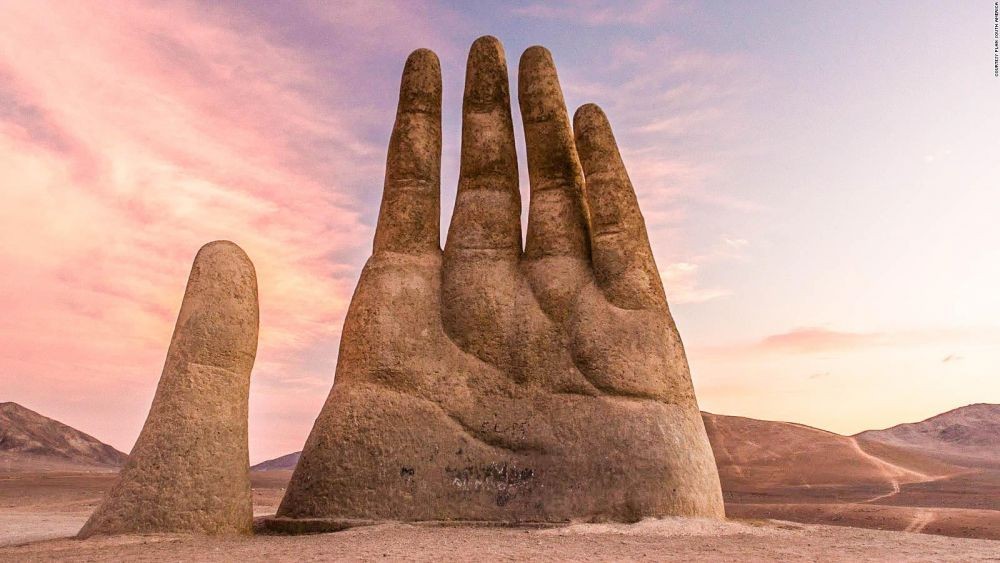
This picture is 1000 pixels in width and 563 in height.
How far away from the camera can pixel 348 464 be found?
12.8m

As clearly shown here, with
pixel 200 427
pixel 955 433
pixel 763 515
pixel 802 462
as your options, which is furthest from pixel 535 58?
pixel 955 433

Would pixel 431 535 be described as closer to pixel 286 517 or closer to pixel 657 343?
pixel 286 517

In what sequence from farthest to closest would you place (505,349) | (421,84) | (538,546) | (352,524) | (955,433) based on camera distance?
(955,433) → (421,84) → (505,349) → (352,524) → (538,546)

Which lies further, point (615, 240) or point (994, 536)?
point (994, 536)

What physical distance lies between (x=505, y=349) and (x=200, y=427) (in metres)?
4.75

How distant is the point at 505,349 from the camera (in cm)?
1354

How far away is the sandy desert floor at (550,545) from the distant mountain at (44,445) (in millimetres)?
73454

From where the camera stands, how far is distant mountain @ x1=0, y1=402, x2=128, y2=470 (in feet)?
259

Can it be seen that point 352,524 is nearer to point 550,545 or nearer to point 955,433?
point 550,545

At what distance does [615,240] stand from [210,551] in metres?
7.83

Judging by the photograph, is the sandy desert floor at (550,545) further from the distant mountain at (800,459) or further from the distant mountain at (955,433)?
the distant mountain at (955,433)

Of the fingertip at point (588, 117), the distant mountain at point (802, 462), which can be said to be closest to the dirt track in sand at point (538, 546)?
the fingertip at point (588, 117)

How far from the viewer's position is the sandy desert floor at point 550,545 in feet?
31.9

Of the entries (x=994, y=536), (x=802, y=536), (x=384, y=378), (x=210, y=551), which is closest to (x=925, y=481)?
(x=994, y=536)
